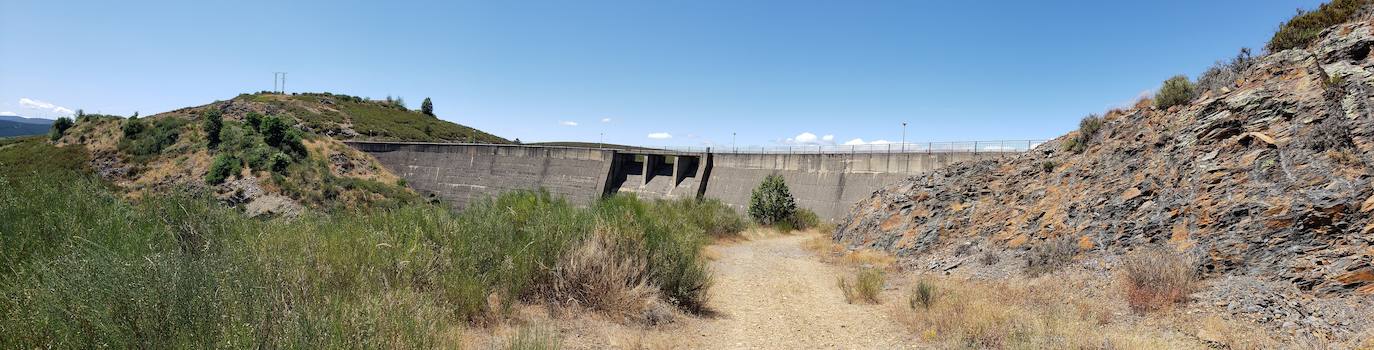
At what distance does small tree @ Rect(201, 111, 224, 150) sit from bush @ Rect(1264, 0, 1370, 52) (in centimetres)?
5989

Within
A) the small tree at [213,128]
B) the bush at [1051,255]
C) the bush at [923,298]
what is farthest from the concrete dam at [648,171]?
the bush at [923,298]

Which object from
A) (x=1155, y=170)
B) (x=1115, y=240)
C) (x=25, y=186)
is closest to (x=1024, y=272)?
(x=1115, y=240)

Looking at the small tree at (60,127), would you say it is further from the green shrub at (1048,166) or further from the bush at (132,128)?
the green shrub at (1048,166)

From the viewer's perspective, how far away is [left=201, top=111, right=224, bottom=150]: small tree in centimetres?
4600

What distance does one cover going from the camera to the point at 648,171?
40.9 metres

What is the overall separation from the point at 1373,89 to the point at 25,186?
1976 centimetres

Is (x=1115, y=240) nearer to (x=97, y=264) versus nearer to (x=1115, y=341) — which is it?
(x=1115, y=341)

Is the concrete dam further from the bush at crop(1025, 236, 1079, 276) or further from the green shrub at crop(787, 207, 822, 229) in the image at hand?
the bush at crop(1025, 236, 1079, 276)

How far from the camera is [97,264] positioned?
3611 mm

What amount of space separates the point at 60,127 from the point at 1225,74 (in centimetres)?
7645

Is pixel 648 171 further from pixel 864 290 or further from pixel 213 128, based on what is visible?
pixel 213 128

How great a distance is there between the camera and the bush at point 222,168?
40000 millimetres

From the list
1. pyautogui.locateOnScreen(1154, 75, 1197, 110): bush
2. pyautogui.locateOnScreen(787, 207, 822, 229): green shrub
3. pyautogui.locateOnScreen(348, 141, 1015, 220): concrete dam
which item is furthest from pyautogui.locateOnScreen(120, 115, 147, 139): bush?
pyautogui.locateOnScreen(1154, 75, 1197, 110): bush

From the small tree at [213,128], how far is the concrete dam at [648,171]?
9.91 metres
